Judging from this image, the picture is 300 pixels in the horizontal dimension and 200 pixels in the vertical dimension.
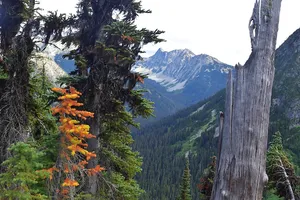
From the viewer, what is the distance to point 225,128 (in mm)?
3996

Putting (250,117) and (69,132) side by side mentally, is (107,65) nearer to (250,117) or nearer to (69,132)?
(69,132)

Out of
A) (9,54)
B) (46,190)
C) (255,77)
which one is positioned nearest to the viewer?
(255,77)

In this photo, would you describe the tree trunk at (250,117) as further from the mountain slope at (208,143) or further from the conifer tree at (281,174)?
the mountain slope at (208,143)

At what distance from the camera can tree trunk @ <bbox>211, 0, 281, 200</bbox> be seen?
3.75 meters

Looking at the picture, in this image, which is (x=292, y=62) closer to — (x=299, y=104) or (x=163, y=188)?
(x=299, y=104)

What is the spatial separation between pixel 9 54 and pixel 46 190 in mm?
4962

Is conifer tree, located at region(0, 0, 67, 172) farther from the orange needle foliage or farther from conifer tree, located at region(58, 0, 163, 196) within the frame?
the orange needle foliage

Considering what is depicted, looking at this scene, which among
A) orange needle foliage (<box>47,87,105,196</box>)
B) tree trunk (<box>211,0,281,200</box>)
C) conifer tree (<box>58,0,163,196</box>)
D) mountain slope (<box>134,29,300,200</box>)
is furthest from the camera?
mountain slope (<box>134,29,300,200</box>)

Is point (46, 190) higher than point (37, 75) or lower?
lower

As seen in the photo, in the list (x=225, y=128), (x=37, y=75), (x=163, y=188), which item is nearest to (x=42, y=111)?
(x=37, y=75)

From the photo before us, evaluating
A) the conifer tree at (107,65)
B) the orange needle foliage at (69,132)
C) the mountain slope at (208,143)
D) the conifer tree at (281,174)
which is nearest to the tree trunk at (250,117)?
the orange needle foliage at (69,132)

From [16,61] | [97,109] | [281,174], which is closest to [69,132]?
[97,109]

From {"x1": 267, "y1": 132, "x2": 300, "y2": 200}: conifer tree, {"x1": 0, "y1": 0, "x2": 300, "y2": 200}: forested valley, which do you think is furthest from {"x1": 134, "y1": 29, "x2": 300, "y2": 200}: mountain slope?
{"x1": 0, "y1": 0, "x2": 300, "y2": 200}: forested valley

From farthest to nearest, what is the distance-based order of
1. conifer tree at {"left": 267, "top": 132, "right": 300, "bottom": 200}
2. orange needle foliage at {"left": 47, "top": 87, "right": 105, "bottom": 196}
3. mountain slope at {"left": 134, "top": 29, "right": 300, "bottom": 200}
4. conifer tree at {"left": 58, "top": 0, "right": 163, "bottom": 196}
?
mountain slope at {"left": 134, "top": 29, "right": 300, "bottom": 200} → conifer tree at {"left": 267, "top": 132, "right": 300, "bottom": 200} → conifer tree at {"left": 58, "top": 0, "right": 163, "bottom": 196} → orange needle foliage at {"left": 47, "top": 87, "right": 105, "bottom": 196}
